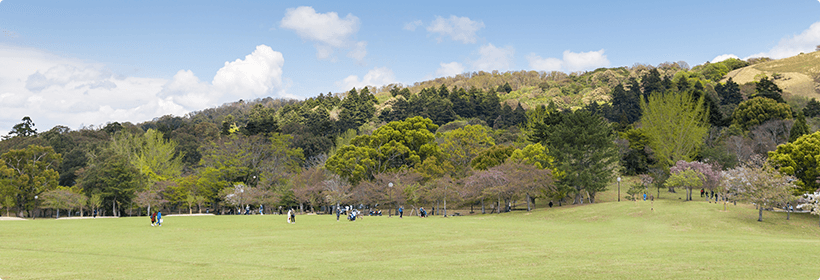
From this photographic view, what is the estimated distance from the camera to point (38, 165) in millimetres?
55906

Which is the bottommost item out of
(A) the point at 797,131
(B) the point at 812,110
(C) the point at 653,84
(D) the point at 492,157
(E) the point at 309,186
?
(E) the point at 309,186

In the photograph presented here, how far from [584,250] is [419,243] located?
658 centimetres

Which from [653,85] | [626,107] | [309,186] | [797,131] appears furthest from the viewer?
[653,85]

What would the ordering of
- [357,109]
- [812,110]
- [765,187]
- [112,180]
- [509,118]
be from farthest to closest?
[357,109], [509,118], [812,110], [112,180], [765,187]

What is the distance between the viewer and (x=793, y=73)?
11706 cm

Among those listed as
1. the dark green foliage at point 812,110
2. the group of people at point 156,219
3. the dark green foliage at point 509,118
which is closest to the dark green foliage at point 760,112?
the dark green foliage at point 812,110

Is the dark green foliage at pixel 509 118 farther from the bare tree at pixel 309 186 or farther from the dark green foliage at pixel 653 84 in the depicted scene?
the bare tree at pixel 309 186

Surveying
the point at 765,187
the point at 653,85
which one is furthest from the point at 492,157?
the point at 653,85

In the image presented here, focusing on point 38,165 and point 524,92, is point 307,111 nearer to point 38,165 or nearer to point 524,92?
point 38,165

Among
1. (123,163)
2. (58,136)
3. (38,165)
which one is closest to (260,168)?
(123,163)

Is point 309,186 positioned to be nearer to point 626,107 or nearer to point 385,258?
point 385,258

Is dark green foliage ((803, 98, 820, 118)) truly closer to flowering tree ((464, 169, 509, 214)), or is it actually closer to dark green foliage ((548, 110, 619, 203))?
dark green foliage ((548, 110, 619, 203))

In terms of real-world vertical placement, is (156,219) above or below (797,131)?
below

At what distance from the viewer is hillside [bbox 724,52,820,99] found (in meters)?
108
